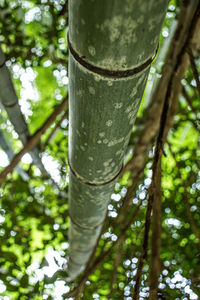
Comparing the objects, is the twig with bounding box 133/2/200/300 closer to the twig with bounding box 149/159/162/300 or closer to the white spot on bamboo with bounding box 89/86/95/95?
the twig with bounding box 149/159/162/300

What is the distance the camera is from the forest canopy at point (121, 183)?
3.24ft

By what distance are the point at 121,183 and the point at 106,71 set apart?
2.41 m

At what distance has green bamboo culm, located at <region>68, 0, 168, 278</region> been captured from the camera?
0.42m

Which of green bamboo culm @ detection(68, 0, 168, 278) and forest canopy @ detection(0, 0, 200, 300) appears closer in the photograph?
green bamboo culm @ detection(68, 0, 168, 278)

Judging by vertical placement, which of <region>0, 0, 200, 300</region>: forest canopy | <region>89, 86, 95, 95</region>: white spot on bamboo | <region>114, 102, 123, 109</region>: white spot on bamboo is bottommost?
<region>0, 0, 200, 300</region>: forest canopy

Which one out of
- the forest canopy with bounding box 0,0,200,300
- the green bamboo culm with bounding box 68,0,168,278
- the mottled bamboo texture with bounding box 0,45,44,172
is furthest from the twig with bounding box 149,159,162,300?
the mottled bamboo texture with bounding box 0,45,44,172

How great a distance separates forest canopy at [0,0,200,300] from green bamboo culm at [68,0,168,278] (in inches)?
8.6

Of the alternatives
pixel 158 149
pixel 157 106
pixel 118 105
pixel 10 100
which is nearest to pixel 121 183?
pixel 157 106

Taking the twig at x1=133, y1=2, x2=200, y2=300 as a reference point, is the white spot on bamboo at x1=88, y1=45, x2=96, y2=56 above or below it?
above

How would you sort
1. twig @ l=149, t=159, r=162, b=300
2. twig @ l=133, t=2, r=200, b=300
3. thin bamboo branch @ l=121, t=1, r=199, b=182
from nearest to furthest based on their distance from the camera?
1. twig @ l=149, t=159, r=162, b=300
2. twig @ l=133, t=2, r=200, b=300
3. thin bamboo branch @ l=121, t=1, r=199, b=182

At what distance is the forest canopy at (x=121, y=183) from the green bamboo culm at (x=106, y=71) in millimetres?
219

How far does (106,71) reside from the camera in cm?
51

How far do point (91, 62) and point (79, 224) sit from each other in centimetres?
119

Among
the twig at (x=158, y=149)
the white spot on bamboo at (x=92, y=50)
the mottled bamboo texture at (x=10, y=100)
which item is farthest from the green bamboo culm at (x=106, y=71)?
the mottled bamboo texture at (x=10, y=100)
